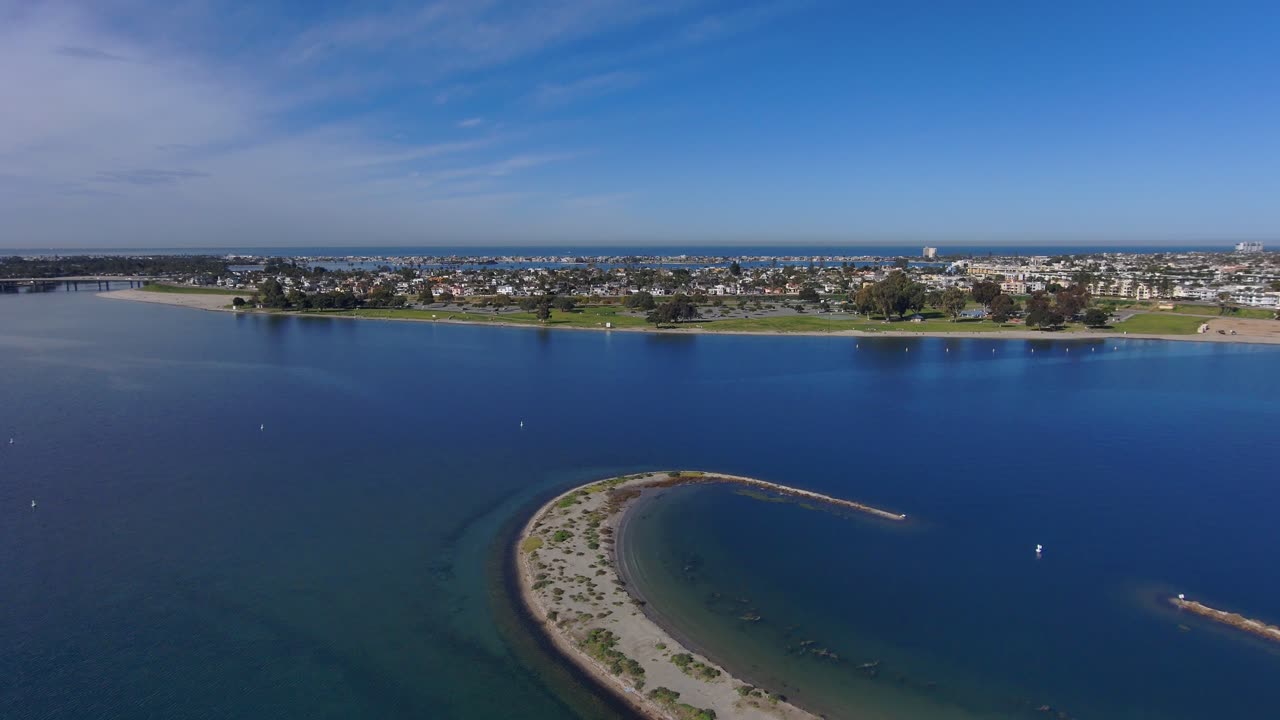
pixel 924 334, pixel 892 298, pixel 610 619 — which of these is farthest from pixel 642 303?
pixel 610 619

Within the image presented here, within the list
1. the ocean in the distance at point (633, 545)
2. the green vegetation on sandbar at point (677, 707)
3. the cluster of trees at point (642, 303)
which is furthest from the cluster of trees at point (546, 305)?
the green vegetation on sandbar at point (677, 707)

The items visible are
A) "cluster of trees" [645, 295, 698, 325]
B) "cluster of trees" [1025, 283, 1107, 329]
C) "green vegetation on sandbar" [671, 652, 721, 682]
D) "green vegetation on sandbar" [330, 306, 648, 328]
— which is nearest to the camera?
"green vegetation on sandbar" [671, 652, 721, 682]

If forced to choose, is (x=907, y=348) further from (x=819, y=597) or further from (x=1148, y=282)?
(x=1148, y=282)

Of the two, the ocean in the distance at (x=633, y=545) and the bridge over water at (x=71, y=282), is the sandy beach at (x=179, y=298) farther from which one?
the ocean in the distance at (x=633, y=545)

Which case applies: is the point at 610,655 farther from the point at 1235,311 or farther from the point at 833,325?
the point at 1235,311

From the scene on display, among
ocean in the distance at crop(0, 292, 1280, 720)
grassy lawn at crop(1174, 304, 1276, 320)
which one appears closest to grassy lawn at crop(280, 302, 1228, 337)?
grassy lawn at crop(1174, 304, 1276, 320)

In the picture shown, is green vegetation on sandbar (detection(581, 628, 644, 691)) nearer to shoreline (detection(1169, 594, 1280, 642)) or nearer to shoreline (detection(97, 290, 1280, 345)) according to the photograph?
shoreline (detection(1169, 594, 1280, 642))

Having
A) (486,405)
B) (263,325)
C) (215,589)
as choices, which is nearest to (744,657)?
(215,589)
